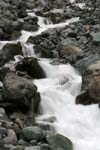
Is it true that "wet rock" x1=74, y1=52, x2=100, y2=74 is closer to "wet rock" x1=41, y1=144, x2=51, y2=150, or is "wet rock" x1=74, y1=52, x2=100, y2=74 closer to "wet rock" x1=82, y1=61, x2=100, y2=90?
"wet rock" x1=82, y1=61, x2=100, y2=90

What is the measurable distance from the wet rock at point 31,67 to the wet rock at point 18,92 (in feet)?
6.29

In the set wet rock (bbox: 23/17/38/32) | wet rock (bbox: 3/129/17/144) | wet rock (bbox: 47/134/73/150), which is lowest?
wet rock (bbox: 47/134/73/150)

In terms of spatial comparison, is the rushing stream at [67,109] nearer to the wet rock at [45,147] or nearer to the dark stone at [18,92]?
the dark stone at [18,92]

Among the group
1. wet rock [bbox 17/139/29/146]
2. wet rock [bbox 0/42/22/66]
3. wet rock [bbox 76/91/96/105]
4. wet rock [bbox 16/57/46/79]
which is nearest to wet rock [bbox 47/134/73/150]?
wet rock [bbox 17/139/29/146]

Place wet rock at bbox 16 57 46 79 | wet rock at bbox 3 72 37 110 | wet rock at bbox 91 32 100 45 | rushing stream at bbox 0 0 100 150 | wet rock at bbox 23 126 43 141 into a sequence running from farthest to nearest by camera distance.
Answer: wet rock at bbox 91 32 100 45 → wet rock at bbox 16 57 46 79 → wet rock at bbox 3 72 37 110 → rushing stream at bbox 0 0 100 150 → wet rock at bbox 23 126 43 141

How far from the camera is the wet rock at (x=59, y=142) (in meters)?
9.60

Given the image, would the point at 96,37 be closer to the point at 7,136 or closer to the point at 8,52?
the point at 8,52

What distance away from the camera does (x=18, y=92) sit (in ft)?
35.8

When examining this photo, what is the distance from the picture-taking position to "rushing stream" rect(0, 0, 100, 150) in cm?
1061

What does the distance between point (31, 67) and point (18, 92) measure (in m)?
2.33

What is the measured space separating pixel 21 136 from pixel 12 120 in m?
0.83

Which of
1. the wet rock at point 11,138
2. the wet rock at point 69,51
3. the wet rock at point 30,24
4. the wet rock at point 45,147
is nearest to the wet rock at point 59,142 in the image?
the wet rock at point 45,147

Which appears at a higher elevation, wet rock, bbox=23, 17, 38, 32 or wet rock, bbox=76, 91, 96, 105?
wet rock, bbox=23, 17, 38, 32

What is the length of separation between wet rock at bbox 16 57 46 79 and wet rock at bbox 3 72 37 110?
1919mm
